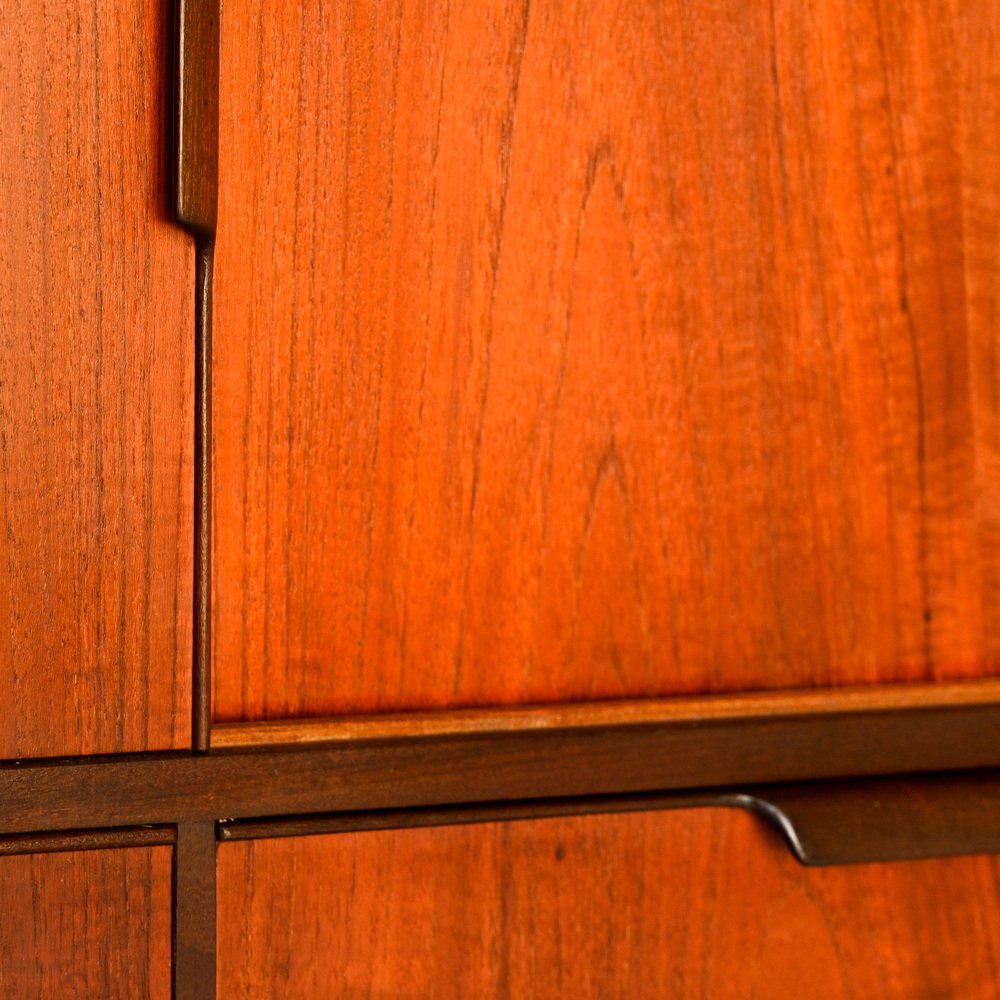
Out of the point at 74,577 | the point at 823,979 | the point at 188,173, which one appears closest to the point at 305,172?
the point at 188,173

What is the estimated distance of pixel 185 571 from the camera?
1.13ft

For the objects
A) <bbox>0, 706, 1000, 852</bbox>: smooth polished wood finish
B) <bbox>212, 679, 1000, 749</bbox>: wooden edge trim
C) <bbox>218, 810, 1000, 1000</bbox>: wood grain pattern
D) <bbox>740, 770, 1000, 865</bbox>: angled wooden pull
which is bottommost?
<bbox>218, 810, 1000, 1000</bbox>: wood grain pattern

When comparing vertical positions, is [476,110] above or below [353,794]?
above

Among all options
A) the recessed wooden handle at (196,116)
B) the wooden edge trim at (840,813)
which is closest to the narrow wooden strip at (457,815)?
the wooden edge trim at (840,813)

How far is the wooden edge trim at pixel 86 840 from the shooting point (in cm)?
33

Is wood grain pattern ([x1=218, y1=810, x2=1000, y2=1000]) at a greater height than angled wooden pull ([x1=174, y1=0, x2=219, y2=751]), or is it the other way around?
angled wooden pull ([x1=174, y1=0, x2=219, y2=751])

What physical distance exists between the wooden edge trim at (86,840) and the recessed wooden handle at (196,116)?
0.18 m

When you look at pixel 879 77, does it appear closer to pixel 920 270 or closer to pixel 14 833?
pixel 920 270

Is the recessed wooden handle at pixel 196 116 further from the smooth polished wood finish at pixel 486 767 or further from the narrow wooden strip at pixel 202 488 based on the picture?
the smooth polished wood finish at pixel 486 767

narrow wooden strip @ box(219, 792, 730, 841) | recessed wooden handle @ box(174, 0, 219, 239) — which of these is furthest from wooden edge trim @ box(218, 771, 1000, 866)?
recessed wooden handle @ box(174, 0, 219, 239)

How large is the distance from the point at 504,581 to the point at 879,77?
217mm

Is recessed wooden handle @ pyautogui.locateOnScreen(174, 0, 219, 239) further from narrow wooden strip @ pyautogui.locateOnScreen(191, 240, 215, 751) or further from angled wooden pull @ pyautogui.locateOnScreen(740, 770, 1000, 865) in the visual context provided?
angled wooden pull @ pyautogui.locateOnScreen(740, 770, 1000, 865)

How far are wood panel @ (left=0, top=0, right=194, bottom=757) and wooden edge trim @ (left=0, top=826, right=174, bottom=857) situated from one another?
0.08 feet

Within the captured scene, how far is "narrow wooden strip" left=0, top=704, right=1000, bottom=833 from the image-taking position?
339 millimetres
